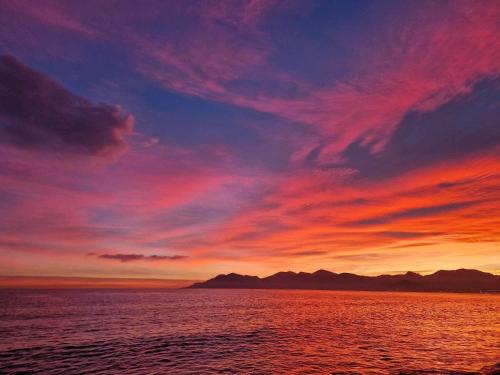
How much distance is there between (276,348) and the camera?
45.6 m

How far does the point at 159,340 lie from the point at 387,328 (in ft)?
145

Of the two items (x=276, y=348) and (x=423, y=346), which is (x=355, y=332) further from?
(x=276, y=348)

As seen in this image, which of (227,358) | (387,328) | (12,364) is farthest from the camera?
(387,328)

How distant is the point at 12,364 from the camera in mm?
36594

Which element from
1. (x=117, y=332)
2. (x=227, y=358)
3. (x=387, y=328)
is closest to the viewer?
(x=227, y=358)

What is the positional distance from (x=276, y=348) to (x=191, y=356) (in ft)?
37.9

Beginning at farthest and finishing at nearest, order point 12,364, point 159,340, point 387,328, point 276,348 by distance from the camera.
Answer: point 387,328 → point 159,340 → point 276,348 → point 12,364

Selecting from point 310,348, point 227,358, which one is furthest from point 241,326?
point 227,358

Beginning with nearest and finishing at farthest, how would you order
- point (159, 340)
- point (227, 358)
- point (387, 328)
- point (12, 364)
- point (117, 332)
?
point (12, 364) → point (227, 358) → point (159, 340) → point (117, 332) → point (387, 328)

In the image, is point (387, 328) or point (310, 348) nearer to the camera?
point (310, 348)

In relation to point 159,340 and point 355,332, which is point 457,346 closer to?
point 355,332

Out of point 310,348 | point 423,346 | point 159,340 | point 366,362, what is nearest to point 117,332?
point 159,340

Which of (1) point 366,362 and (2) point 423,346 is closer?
(1) point 366,362

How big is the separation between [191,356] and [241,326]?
100ft
